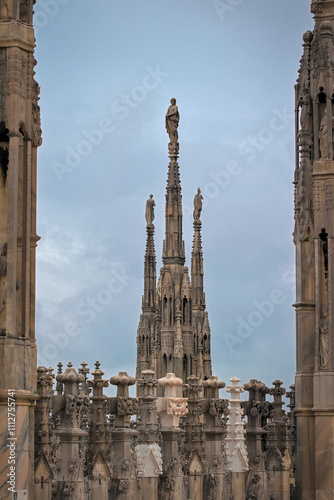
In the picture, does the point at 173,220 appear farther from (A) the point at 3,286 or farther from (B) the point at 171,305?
(A) the point at 3,286

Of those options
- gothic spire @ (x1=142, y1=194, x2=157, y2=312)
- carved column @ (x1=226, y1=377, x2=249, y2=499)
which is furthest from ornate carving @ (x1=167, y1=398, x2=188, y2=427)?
gothic spire @ (x1=142, y1=194, x2=157, y2=312)

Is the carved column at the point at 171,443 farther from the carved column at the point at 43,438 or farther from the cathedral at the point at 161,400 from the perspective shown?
the carved column at the point at 43,438

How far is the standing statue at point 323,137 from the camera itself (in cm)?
2678

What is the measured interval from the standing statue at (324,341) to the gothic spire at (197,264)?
4056 centimetres

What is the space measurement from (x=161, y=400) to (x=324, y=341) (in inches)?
157

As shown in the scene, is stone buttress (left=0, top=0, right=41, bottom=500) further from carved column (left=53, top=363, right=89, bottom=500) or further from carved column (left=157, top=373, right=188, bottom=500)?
Answer: carved column (left=157, top=373, right=188, bottom=500)

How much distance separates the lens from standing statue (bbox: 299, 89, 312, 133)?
89.6ft

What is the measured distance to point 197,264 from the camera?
221 feet

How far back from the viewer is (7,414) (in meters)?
18.6

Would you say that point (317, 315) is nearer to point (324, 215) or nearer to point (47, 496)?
point (324, 215)

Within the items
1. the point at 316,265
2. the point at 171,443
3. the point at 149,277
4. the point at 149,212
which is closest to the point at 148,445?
the point at 171,443

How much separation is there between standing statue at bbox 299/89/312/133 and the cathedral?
0.03 meters

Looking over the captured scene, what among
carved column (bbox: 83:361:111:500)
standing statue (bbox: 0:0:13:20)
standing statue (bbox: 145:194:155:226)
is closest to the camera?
standing statue (bbox: 0:0:13:20)

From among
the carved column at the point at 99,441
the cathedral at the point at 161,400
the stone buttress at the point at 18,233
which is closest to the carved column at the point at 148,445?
the cathedral at the point at 161,400
